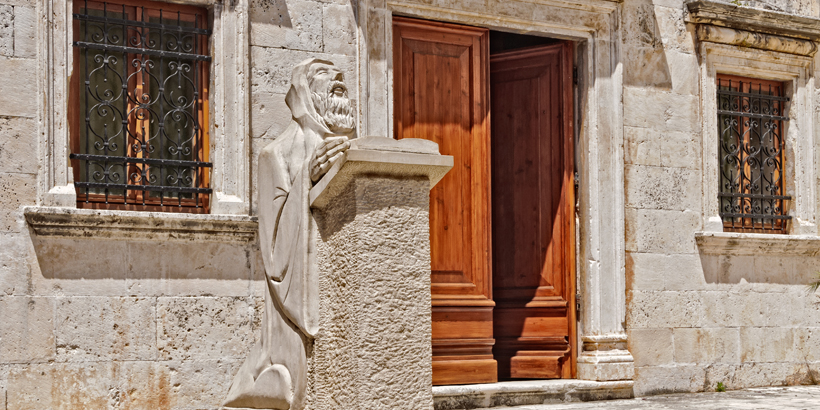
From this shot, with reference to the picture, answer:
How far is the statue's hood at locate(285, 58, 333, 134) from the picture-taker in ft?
16.4

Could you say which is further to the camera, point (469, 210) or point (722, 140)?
point (722, 140)

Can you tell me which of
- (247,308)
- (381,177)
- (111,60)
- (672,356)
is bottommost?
A: (672,356)

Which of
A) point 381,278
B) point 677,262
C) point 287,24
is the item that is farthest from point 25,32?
point 677,262

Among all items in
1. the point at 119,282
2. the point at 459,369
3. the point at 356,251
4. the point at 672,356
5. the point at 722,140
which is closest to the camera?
the point at 356,251

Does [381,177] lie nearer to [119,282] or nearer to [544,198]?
[119,282]

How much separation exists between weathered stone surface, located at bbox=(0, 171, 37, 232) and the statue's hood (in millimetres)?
2071

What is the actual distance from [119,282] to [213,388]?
918 millimetres

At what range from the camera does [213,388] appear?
6672 millimetres

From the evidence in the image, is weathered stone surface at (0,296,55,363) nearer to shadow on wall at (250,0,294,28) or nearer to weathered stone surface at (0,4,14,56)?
weathered stone surface at (0,4,14,56)

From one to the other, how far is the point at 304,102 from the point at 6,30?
2337 mm

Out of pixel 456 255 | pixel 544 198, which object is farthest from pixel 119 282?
pixel 544 198

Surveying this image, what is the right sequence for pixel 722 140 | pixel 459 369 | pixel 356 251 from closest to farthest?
1. pixel 356 251
2. pixel 459 369
3. pixel 722 140

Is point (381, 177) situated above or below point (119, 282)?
above

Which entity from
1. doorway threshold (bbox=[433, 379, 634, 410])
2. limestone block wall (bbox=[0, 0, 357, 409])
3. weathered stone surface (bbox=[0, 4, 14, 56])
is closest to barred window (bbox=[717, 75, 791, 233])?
doorway threshold (bbox=[433, 379, 634, 410])
